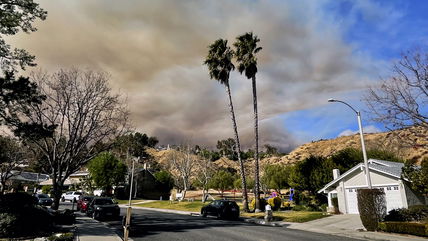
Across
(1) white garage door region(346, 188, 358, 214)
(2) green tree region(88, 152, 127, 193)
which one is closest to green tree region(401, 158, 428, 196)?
(1) white garage door region(346, 188, 358, 214)

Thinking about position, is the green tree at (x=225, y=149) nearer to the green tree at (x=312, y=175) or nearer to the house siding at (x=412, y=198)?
the green tree at (x=312, y=175)

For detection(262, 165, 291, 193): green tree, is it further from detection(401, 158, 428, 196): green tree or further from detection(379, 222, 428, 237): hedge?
detection(379, 222, 428, 237): hedge

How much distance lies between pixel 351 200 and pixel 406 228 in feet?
40.0

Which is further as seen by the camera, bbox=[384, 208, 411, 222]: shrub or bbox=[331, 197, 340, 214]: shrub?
bbox=[331, 197, 340, 214]: shrub

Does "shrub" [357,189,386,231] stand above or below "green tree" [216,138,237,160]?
below

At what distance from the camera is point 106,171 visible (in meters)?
54.4

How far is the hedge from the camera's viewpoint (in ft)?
49.1

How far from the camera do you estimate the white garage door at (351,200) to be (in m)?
27.2

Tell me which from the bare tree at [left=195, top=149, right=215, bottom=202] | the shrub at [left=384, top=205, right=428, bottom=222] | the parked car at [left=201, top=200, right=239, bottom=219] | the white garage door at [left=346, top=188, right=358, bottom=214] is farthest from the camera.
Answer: the bare tree at [left=195, top=149, right=215, bottom=202]

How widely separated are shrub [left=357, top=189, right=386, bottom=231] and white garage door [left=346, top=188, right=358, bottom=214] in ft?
31.2

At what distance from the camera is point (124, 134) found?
25.1 metres

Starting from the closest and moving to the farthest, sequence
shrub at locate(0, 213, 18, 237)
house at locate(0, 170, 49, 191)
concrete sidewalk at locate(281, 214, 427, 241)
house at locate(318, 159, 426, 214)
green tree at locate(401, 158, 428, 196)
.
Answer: shrub at locate(0, 213, 18, 237)
concrete sidewalk at locate(281, 214, 427, 241)
green tree at locate(401, 158, 428, 196)
house at locate(318, 159, 426, 214)
house at locate(0, 170, 49, 191)

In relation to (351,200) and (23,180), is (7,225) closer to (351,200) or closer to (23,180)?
(351,200)

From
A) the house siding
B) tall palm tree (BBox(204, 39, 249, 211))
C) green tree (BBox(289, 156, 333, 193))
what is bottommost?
the house siding
